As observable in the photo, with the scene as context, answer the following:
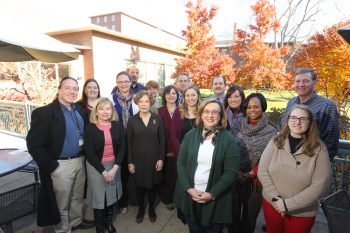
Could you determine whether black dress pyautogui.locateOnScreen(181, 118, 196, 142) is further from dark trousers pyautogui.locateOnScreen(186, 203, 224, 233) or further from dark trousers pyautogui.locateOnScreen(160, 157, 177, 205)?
dark trousers pyautogui.locateOnScreen(186, 203, 224, 233)

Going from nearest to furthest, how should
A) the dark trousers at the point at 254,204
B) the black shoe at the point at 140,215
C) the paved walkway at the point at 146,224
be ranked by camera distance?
the dark trousers at the point at 254,204 < the paved walkway at the point at 146,224 < the black shoe at the point at 140,215

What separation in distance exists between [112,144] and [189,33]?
11411mm

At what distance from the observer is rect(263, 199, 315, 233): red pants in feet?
7.23

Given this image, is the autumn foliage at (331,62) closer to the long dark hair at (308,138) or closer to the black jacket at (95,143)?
the long dark hair at (308,138)

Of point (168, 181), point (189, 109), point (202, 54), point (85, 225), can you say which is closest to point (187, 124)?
point (189, 109)

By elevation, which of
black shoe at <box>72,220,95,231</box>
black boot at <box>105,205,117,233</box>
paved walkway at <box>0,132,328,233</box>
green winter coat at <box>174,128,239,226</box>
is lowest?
paved walkway at <box>0,132,328,233</box>

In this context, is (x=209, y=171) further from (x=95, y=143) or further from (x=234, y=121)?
(x=95, y=143)

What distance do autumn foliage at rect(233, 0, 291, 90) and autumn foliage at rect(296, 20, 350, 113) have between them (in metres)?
3.13

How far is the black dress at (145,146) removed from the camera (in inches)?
126

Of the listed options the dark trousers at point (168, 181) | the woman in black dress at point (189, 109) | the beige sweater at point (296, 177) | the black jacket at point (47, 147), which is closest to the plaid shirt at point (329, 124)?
the beige sweater at point (296, 177)

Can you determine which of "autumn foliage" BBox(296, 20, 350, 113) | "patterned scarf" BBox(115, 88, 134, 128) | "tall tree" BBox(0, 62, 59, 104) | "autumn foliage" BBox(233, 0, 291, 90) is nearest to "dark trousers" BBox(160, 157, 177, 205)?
"patterned scarf" BBox(115, 88, 134, 128)

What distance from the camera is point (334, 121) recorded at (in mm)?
2611

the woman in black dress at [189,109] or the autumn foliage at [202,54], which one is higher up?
the autumn foliage at [202,54]

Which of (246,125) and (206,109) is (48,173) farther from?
(246,125)
